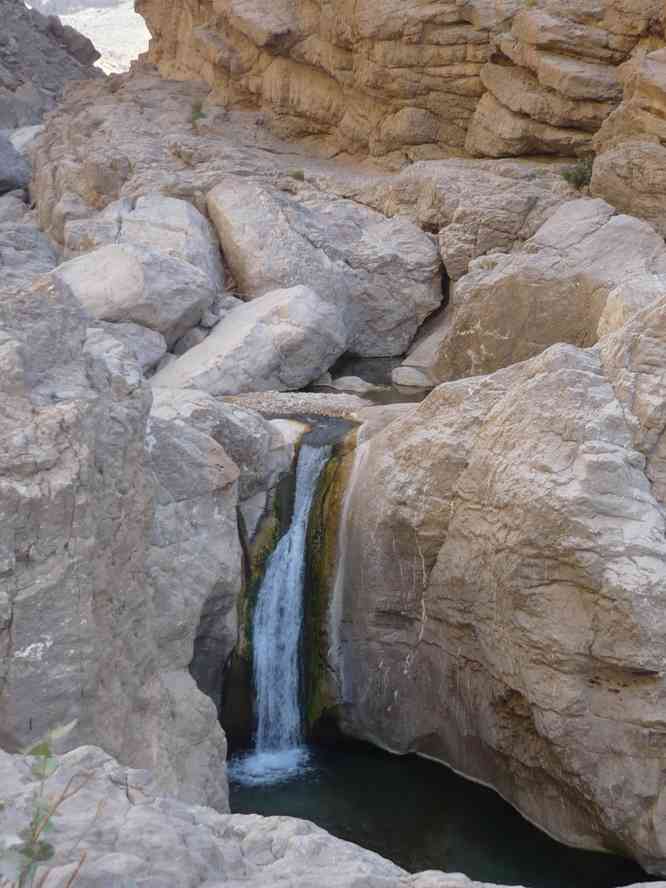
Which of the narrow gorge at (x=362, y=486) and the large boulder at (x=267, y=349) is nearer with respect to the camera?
the narrow gorge at (x=362, y=486)

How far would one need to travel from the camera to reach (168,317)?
51.7 ft

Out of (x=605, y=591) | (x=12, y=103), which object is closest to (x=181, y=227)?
(x=605, y=591)

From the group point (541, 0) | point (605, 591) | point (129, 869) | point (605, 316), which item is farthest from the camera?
point (541, 0)

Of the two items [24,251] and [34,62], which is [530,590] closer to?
[24,251]

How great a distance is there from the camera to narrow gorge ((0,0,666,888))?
20.7 ft

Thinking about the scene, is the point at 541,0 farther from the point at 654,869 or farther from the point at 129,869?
the point at 129,869

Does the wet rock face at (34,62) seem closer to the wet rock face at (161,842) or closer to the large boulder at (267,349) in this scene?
the large boulder at (267,349)

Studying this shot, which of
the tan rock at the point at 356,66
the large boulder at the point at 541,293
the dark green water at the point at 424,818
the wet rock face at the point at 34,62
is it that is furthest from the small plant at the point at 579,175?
the wet rock face at the point at 34,62

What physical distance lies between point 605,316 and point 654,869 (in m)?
5.19

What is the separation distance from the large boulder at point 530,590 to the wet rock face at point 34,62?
22.8 metres

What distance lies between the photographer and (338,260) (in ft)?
61.1

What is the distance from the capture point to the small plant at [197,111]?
25297 mm

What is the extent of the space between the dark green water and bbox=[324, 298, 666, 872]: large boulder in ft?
0.54

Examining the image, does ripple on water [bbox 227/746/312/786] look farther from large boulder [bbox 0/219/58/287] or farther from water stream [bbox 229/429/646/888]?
large boulder [bbox 0/219/58/287]
